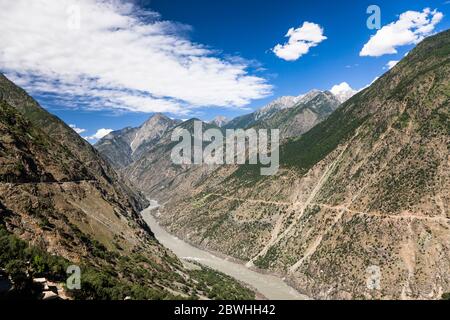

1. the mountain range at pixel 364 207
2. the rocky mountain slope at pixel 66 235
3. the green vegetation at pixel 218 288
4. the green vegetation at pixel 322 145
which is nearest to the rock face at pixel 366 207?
the mountain range at pixel 364 207

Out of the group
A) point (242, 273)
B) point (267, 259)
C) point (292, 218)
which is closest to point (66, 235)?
point (242, 273)

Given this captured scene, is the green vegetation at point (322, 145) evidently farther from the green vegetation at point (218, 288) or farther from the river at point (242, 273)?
the green vegetation at point (218, 288)

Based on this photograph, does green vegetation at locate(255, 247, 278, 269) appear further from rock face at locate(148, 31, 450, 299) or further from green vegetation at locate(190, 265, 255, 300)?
green vegetation at locate(190, 265, 255, 300)

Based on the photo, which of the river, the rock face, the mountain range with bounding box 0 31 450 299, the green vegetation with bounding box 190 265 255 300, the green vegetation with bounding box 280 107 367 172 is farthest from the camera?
the green vegetation with bounding box 280 107 367 172

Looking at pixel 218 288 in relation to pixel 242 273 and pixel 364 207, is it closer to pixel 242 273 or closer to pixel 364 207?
pixel 242 273

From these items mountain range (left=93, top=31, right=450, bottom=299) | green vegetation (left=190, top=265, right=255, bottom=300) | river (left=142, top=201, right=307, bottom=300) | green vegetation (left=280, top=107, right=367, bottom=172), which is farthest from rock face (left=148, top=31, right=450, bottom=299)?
green vegetation (left=190, top=265, right=255, bottom=300)

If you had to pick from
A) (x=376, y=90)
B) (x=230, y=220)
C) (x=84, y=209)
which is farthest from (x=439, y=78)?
(x=84, y=209)
